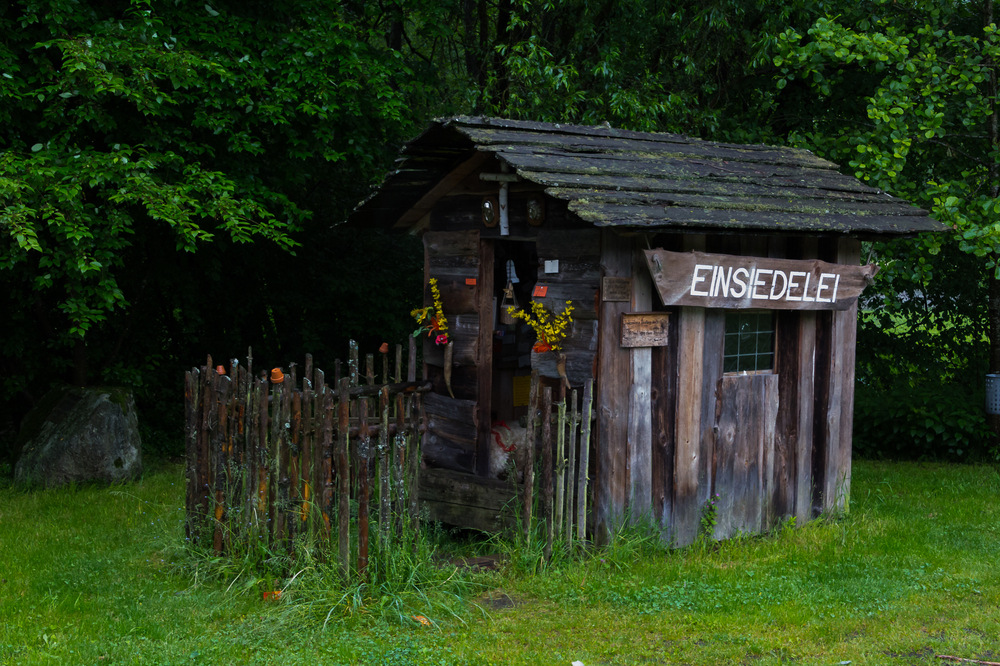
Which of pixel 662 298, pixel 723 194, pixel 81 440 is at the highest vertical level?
pixel 723 194

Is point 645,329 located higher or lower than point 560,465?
higher

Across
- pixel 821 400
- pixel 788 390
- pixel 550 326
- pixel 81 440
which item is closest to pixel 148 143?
pixel 81 440

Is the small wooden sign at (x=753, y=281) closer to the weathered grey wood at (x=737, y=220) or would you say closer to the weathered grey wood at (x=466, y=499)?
the weathered grey wood at (x=737, y=220)

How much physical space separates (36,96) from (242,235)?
2.31m

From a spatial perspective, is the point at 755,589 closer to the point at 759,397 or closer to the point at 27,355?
the point at 759,397

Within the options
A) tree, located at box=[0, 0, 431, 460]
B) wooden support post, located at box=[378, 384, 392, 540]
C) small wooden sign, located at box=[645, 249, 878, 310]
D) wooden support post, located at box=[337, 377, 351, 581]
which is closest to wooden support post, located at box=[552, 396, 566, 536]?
small wooden sign, located at box=[645, 249, 878, 310]

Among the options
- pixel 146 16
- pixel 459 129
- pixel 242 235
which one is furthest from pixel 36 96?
pixel 459 129

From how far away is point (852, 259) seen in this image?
28.6 ft

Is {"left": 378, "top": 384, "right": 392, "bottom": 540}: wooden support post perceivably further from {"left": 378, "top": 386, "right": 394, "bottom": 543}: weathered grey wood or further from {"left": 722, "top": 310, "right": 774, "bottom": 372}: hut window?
{"left": 722, "top": 310, "right": 774, "bottom": 372}: hut window

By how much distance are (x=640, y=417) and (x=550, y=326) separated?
0.96 metres

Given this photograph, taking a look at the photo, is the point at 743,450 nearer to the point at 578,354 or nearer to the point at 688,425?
the point at 688,425

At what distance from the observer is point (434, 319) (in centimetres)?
852

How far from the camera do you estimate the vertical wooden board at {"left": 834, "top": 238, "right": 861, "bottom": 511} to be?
8.66 m

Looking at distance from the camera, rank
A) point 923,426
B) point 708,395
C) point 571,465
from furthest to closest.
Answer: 1. point 923,426
2. point 708,395
3. point 571,465
